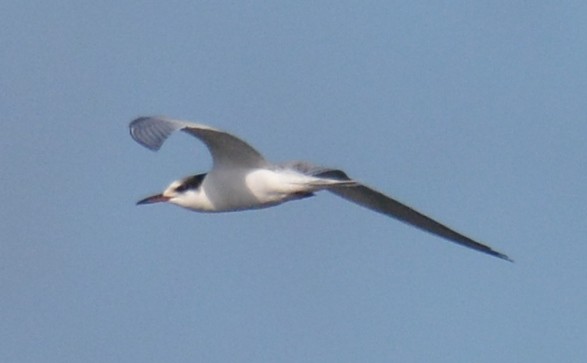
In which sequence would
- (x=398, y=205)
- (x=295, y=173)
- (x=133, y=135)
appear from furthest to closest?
(x=398, y=205) → (x=295, y=173) → (x=133, y=135)

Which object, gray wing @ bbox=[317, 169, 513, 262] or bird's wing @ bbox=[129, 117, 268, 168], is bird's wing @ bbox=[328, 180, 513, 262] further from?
bird's wing @ bbox=[129, 117, 268, 168]

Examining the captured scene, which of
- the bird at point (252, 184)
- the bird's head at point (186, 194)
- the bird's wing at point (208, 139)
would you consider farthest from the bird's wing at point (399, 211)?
the bird's head at point (186, 194)

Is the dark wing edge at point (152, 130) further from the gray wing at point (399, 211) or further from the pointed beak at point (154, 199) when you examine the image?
the pointed beak at point (154, 199)

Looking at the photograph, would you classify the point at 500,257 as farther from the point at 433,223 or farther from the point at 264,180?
the point at 264,180

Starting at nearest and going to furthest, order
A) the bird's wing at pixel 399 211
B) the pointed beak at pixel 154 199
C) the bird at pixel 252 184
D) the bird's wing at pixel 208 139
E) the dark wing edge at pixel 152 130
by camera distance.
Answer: the dark wing edge at pixel 152 130 < the bird's wing at pixel 208 139 < the bird at pixel 252 184 < the bird's wing at pixel 399 211 < the pointed beak at pixel 154 199

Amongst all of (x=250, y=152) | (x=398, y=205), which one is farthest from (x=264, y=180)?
(x=398, y=205)

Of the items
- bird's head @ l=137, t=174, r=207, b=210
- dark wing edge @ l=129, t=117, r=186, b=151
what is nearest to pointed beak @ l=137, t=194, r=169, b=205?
bird's head @ l=137, t=174, r=207, b=210
